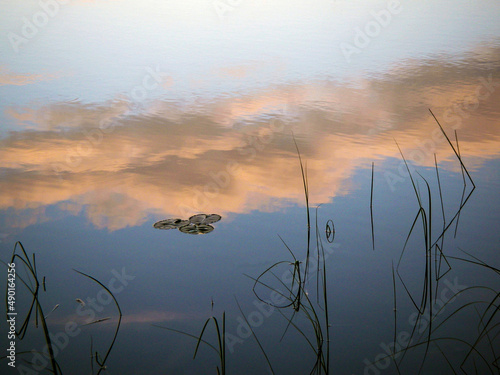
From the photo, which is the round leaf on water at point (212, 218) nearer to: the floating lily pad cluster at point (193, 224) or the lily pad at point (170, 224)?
the floating lily pad cluster at point (193, 224)

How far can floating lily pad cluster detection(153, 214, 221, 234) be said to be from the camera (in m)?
2.59

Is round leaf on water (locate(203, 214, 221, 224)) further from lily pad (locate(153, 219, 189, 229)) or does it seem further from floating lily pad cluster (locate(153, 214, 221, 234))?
lily pad (locate(153, 219, 189, 229))

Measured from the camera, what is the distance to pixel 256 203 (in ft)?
9.61

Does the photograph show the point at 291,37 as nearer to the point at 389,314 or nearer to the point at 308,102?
the point at 308,102

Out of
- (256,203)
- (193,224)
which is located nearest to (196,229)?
(193,224)

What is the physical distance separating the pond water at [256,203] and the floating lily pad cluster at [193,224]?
0.04 ft

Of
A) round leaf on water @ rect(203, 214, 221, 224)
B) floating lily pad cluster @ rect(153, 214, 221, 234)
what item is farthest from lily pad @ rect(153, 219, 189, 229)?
round leaf on water @ rect(203, 214, 221, 224)

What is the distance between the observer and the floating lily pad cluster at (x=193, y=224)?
2594 mm

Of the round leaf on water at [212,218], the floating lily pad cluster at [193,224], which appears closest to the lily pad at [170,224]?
the floating lily pad cluster at [193,224]

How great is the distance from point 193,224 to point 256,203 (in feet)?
1.47

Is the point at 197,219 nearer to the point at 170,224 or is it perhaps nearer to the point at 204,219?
the point at 204,219

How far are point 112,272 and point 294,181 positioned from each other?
4.60 feet

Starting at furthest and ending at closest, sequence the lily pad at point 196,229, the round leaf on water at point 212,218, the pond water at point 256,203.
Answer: the round leaf on water at point 212,218 < the lily pad at point 196,229 < the pond water at point 256,203

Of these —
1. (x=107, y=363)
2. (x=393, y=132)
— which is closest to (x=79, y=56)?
(x=393, y=132)
